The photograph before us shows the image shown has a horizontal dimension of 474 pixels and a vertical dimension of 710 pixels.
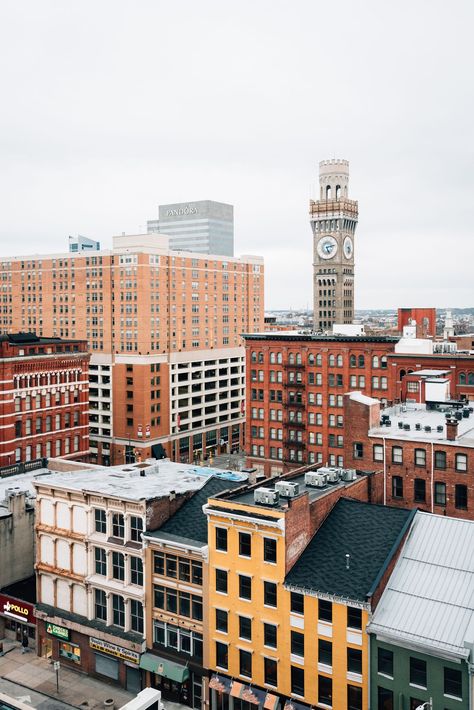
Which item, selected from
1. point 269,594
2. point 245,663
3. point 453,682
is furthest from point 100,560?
point 453,682

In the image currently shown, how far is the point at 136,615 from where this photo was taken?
50438 millimetres

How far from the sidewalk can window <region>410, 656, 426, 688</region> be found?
22129 mm

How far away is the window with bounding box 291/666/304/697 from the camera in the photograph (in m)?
42.5

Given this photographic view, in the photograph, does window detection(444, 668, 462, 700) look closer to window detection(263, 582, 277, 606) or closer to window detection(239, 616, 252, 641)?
window detection(263, 582, 277, 606)

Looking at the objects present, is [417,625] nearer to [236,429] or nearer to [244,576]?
[244,576]

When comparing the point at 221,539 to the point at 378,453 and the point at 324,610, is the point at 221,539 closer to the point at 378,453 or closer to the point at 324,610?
the point at 324,610

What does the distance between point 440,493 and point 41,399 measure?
187 feet

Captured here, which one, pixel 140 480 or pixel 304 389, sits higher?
pixel 304 389

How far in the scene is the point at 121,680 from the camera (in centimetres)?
5119

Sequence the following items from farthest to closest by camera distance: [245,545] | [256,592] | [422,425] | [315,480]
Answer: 1. [422,425]
2. [315,480]
3. [245,545]
4. [256,592]

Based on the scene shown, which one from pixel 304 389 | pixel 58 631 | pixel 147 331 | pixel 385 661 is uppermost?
pixel 147 331

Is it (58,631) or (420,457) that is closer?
(58,631)

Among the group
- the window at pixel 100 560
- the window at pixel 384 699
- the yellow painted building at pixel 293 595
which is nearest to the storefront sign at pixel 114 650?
the window at pixel 100 560

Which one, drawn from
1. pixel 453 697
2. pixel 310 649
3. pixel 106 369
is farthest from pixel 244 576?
pixel 106 369
